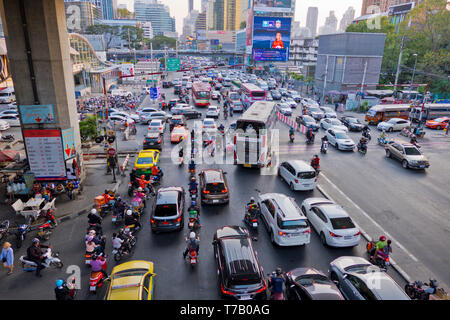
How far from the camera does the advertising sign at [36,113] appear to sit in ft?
56.3

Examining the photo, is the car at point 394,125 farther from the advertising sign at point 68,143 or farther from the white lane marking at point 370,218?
the advertising sign at point 68,143

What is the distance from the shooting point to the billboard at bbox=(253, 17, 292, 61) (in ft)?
240

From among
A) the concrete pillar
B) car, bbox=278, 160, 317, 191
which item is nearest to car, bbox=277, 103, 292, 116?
car, bbox=278, 160, 317, 191

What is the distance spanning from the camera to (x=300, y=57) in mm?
114062

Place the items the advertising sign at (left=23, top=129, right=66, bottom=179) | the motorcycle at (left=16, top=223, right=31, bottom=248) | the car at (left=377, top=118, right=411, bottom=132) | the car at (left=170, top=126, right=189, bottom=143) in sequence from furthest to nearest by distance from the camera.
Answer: the car at (left=377, top=118, right=411, bottom=132)
the car at (left=170, top=126, right=189, bottom=143)
the advertising sign at (left=23, top=129, right=66, bottom=179)
the motorcycle at (left=16, top=223, right=31, bottom=248)

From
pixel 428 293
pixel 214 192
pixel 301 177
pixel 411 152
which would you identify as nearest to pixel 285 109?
pixel 411 152

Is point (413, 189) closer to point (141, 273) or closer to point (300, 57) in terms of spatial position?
point (141, 273)

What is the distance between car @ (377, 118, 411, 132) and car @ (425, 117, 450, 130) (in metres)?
3.70

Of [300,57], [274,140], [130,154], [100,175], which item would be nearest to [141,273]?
[100,175]

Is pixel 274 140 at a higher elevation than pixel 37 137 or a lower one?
lower

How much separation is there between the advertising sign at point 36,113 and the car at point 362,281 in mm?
16420

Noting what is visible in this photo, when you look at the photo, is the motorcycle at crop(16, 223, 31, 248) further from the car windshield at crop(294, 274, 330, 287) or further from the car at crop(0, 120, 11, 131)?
the car at crop(0, 120, 11, 131)

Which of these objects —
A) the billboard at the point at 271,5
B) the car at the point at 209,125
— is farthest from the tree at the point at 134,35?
the car at the point at 209,125
